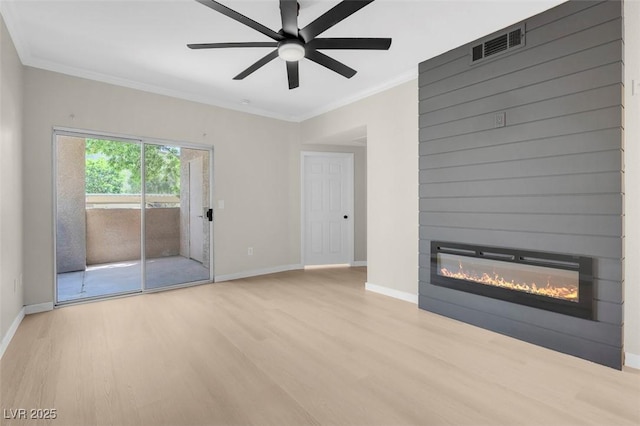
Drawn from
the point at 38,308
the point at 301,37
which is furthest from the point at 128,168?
the point at 301,37

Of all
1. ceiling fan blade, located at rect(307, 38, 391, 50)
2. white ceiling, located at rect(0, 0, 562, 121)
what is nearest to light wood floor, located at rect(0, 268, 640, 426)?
ceiling fan blade, located at rect(307, 38, 391, 50)

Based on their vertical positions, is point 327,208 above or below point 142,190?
below

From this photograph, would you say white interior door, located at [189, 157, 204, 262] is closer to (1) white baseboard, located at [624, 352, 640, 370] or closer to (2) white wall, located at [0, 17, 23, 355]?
(2) white wall, located at [0, 17, 23, 355]

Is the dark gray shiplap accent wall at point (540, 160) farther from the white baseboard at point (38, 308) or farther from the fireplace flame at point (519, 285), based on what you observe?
the white baseboard at point (38, 308)

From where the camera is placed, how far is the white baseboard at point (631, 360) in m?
2.23

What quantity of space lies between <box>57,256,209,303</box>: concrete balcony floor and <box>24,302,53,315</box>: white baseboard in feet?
0.46

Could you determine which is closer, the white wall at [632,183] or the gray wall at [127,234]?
the white wall at [632,183]

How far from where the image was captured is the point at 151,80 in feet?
13.0

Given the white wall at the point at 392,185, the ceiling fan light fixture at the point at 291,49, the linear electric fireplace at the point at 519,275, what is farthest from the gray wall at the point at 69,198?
the linear electric fireplace at the point at 519,275

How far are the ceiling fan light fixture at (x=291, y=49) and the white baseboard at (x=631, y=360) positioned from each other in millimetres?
3398

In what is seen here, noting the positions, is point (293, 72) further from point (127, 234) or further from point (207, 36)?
point (127, 234)

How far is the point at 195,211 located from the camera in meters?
4.80

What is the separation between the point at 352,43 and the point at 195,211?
3576 millimetres

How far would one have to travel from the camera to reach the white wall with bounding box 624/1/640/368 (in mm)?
2213
